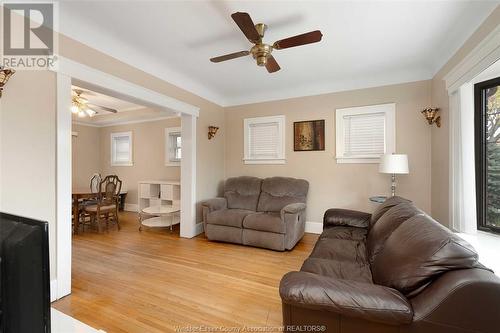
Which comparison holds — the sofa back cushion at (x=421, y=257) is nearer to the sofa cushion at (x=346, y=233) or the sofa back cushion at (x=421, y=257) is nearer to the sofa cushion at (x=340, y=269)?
the sofa cushion at (x=340, y=269)

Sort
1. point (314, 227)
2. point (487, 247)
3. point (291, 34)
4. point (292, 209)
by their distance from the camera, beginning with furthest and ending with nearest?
point (314, 227) → point (292, 209) → point (291, 34) → point (487, 247)

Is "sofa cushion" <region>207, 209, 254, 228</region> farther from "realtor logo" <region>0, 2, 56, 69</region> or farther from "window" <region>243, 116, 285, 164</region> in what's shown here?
"realtor logo" <region>0, 2, 56, 69</region>

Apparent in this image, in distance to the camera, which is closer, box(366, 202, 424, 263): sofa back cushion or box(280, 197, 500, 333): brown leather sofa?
box(280, 197, 500, 333): brown leather sofa

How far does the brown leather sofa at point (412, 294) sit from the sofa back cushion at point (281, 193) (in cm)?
236

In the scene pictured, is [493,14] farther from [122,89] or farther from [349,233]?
[122,89]

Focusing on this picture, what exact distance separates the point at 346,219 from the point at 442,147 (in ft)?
5.18

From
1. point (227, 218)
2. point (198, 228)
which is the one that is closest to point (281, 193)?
point (227, 218)

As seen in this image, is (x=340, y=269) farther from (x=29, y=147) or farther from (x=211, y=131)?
(x=211, y=131)

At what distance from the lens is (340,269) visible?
67.3 inches

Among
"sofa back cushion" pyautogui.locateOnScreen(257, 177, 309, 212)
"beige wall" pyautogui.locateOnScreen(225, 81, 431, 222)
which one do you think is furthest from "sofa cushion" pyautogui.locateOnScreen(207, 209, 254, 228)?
"beige wall" pyautogui.locateOnScreen(225, 81, 431, 222)

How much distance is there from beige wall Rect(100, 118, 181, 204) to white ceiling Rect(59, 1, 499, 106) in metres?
2.58

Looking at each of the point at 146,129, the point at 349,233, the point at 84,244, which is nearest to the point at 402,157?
the point at 349,233

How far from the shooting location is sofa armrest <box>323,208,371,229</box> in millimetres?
2762

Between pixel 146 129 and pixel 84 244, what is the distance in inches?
133
